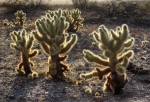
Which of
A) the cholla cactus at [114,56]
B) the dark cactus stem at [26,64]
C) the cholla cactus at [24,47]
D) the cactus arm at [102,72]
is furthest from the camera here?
the dark cactus stem at [26,64]

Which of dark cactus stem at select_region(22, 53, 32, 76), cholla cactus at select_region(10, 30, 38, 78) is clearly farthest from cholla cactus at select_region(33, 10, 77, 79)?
dark cactus stem at select_region(22, 53, 32, 76)

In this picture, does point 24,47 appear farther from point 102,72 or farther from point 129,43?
point 129,43

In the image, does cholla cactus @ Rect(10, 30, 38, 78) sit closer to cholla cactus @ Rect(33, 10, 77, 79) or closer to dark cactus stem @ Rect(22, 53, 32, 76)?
dark cactus stem @ Rect(22, 53, 32, 76)

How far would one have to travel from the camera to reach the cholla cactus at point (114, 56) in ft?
21.5

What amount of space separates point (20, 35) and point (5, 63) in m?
1.46

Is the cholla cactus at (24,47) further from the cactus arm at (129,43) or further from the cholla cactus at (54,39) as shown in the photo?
the cactus arm at (129,43)

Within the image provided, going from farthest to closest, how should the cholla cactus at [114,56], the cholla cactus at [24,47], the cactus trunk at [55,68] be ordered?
the cholla cactus at [24,47] < the cactus trunk at [55,68] < the cholla cactus at [114,56]

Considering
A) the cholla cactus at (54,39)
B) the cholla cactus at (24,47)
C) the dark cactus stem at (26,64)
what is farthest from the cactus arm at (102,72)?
the dark cactus stem at (26,64)

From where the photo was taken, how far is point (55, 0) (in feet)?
66.8

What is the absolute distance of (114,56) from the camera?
6656 mm

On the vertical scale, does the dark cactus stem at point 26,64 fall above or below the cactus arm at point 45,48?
below

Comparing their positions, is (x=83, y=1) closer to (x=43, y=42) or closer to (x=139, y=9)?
(x=139, y=9)

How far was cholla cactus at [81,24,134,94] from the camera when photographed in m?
6.56

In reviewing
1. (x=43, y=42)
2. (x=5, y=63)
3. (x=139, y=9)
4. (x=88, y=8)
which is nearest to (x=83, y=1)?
(x=88, y=8)
